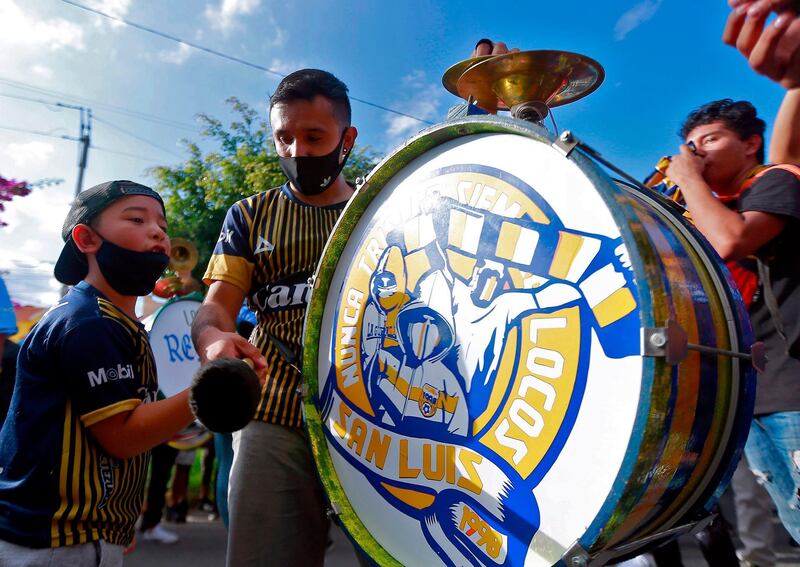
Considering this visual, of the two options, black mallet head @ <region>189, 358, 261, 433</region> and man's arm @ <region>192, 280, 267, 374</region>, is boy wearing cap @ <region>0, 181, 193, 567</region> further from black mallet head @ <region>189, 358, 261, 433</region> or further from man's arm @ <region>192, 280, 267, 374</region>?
black mallet head @ <region>189, 358, 261, 433</region>

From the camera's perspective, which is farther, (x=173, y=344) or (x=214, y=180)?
(x=214, y=180)

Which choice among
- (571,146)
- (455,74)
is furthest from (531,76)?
(571,146)

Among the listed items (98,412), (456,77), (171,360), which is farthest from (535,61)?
(171,360)

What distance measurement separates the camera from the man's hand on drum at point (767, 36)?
1169 millimetres

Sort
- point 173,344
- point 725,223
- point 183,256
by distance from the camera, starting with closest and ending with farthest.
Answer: point 725,223 → point 173,344 → point 183,256

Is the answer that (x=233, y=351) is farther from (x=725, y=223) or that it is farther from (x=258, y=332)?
(x=725, y=223)

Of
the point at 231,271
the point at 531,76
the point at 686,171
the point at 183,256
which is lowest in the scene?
the point at 231,271

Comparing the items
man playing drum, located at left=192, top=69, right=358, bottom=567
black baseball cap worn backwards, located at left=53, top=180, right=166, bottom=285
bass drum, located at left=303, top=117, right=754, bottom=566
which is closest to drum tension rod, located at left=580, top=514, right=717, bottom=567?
bass drum, located at left=303, top=117, right=754, bottom=566

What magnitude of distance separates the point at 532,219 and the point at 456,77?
2.50 feet

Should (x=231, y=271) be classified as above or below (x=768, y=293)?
below

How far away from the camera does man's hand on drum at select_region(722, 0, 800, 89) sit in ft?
3.84

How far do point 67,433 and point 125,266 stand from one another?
0.52 meters

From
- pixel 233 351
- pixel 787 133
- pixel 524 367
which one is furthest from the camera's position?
pixel 787 133

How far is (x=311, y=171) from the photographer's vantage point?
1870 millimetres
